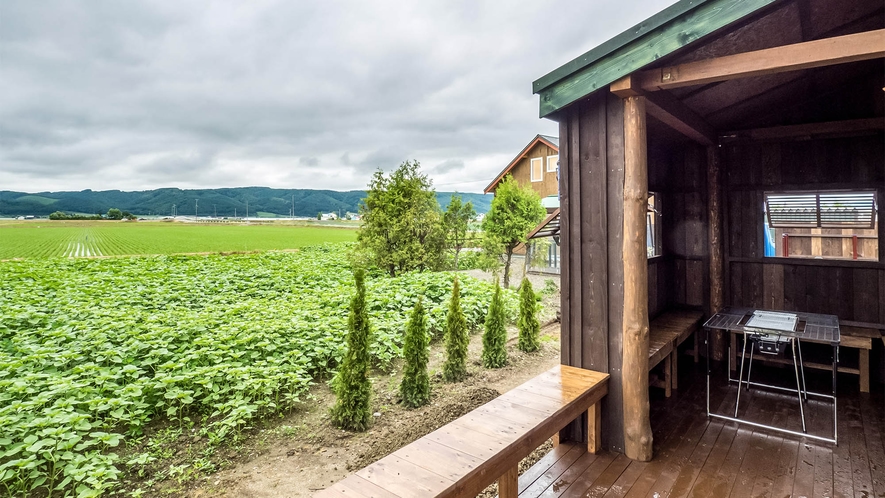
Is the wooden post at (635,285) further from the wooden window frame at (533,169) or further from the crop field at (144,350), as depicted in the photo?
the wooden window frame at (533,169)

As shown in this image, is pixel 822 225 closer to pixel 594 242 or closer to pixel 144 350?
pixel 594 242

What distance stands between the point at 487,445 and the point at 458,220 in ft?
27.1

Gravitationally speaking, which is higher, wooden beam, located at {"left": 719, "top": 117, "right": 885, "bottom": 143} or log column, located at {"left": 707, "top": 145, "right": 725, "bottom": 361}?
wooden beam, located at {"left": 719, "top": 117, "right": 885, "bottom": 143}

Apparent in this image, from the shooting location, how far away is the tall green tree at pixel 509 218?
9.30 metres

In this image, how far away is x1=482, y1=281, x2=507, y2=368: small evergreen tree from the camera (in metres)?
4.58

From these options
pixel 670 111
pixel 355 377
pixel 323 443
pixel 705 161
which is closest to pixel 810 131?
pixel 705 161

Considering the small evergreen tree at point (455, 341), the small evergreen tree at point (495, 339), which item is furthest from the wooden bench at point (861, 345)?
the small evergreen tree at point (455, 341)

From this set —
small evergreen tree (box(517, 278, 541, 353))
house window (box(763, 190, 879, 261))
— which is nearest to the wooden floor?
house window (box(763, 190, 879, 261))

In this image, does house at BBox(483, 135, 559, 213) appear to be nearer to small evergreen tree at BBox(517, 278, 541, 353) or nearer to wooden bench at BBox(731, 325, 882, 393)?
small evergreen tree at BBox(517, 278, 541, 353)

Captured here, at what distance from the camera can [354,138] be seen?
18953mm

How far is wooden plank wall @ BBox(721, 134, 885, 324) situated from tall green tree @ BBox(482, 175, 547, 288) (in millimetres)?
5156

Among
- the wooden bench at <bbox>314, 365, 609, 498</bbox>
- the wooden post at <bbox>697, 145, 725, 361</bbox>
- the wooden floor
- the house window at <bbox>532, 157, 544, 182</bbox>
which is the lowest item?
→ the wooden floor

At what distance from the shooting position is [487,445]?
5.74 feet

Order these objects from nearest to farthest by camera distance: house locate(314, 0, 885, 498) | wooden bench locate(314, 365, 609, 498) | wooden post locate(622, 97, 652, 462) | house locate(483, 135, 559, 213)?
1. wooden bench locate(314, 365, 609, 498)
2. house locate(314, 0, 885, 498)
3. wooden post locate(622, 97, 652, 462)
4. house locate(483, 135, 559, 213)
